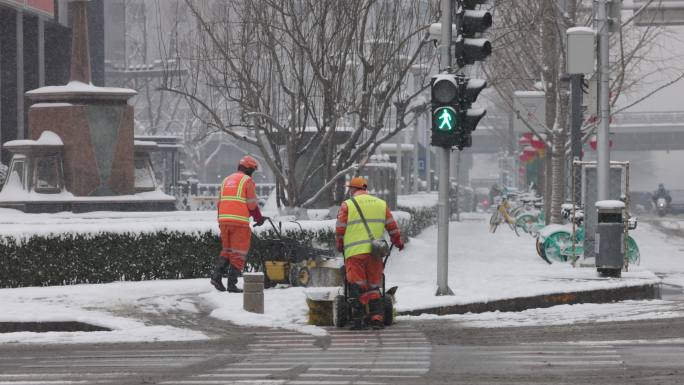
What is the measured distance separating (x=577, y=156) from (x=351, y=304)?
13.2 meters

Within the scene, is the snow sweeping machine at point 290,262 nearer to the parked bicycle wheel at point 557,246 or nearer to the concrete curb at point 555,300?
the concrete curb at point 555,300

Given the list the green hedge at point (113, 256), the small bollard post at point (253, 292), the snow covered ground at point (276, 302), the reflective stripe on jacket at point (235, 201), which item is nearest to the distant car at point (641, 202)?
the snow covered ground at point (276, 302)

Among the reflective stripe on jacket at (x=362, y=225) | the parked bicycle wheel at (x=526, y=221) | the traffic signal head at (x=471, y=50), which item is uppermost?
the traffic signal head at (x=471, y=50)

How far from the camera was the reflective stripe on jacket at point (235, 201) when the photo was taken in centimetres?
1862

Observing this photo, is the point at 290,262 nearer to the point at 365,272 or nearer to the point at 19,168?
the point at 365,272

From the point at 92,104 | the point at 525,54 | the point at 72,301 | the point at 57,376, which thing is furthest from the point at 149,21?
the point at 57,376

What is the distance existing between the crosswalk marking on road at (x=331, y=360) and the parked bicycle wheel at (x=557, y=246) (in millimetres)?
11137

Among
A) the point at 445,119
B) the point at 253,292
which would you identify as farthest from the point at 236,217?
the point at 445,119

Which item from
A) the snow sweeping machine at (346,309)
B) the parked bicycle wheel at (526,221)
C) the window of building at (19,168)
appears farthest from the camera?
the parked bicycle wheel at (526,221)

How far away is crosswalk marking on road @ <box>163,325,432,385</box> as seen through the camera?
35.2ft

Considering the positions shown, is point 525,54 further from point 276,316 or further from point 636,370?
point 636,370

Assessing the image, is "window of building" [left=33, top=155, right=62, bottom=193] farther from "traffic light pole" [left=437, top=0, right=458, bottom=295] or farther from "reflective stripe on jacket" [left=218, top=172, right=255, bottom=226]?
"traffic light pole" [left=437, top=0, right=458, bottom=295]

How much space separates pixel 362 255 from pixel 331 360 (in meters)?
3.45

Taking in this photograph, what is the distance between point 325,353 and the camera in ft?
42.0
